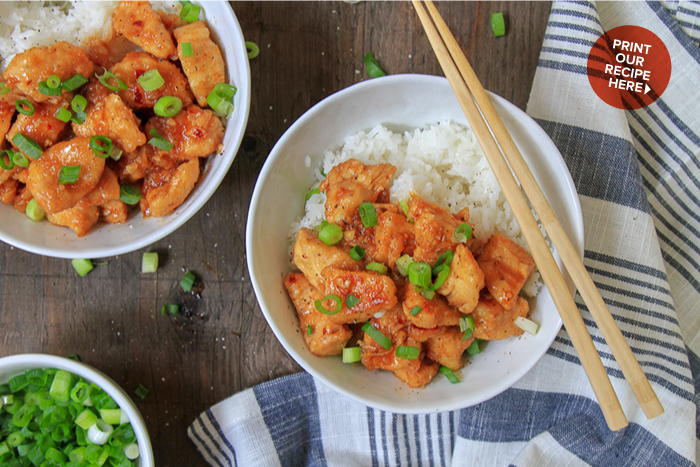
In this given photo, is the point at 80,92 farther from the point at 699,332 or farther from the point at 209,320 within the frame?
the point at 699,332

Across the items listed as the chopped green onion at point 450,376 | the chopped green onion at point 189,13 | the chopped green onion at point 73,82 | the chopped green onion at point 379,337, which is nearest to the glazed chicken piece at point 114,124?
the chopped green onion at point 73,82

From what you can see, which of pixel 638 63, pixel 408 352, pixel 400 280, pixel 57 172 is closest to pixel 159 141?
pixel 57 172

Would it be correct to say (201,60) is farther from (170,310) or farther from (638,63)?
(638,63)

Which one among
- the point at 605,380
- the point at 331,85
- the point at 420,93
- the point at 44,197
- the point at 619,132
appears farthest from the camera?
the point at 331,85

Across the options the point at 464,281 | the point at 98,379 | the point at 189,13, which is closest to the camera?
the point at 464,281

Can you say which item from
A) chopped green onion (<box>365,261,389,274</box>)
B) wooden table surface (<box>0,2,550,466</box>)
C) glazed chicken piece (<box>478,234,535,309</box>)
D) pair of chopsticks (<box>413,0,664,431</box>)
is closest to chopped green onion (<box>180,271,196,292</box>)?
wooden table surface (<box>0,2,550,466</box>)

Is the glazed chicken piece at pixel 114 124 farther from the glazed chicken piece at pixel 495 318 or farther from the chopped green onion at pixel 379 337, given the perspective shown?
the glazed chicken piece at pixel 495 318

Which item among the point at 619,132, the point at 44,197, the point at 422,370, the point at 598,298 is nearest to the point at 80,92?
the point at 44,197
